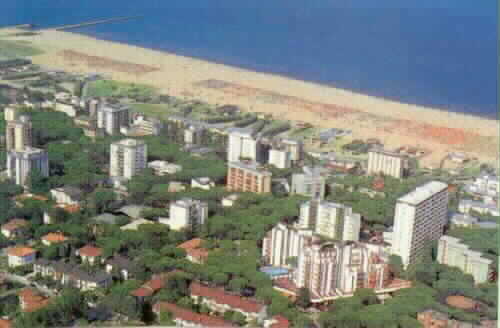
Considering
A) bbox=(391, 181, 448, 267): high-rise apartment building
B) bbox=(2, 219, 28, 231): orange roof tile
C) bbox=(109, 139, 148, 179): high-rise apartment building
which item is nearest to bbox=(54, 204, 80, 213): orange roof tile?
bbox=(2, 219, 28, 231): orange roof tile

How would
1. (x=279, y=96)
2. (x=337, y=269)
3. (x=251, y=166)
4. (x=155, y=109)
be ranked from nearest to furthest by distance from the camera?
(x=337, y=269), (x=251, y=166), (x=155, y=109), (x=279, y=96)

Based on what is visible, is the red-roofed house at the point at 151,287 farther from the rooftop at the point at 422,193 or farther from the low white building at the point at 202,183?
the rooftop at the point at 422,193

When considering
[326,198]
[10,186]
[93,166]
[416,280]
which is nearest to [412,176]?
[326,198]

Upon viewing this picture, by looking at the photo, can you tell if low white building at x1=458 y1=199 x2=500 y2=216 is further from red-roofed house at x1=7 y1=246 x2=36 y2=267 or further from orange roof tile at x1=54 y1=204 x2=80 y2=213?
red-roofed house at x1=7 y1=246 x2=36 y2=267

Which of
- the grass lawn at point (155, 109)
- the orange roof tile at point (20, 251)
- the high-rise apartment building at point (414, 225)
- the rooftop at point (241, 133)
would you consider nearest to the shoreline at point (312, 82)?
the grass lawn at point (155, 109)

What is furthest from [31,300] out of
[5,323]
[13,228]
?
[13,228]

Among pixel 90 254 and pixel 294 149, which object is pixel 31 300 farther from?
pixel 294 149
